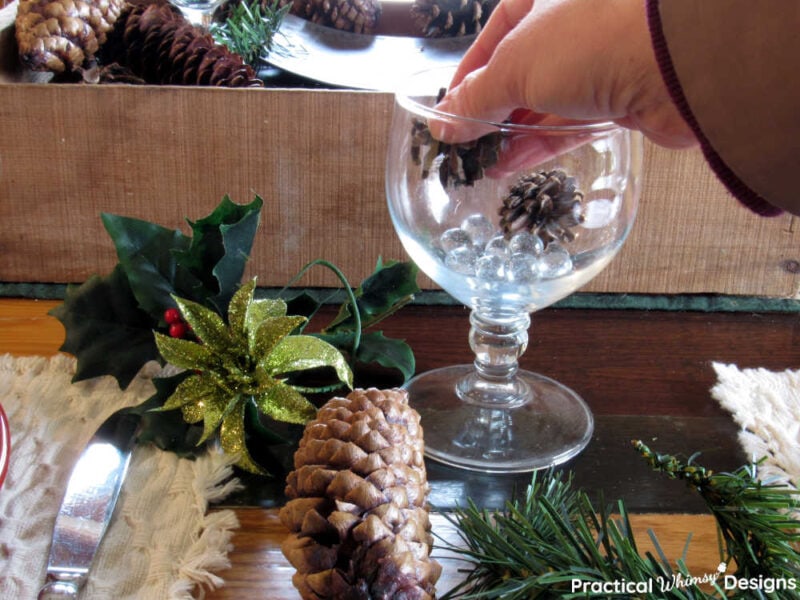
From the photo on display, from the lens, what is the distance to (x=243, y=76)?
Result: 0.56 m

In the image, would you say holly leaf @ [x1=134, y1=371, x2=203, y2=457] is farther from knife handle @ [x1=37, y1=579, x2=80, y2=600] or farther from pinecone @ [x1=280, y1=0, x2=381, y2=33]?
pinecone @ [x1=280, y1=0, x2=381, y2=33]

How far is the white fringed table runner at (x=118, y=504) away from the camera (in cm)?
34

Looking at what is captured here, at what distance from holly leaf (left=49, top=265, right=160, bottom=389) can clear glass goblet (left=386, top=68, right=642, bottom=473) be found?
16cm

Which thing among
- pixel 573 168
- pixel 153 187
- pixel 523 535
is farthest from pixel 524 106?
pixel 153 187

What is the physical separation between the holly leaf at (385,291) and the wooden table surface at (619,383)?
0.19 feet

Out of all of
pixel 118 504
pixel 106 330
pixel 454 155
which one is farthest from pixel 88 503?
pixel 454 155

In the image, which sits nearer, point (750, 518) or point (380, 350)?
point (750, 518)

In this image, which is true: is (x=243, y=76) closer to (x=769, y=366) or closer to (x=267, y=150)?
(x=267, y=150)

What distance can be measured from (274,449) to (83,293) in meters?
0.14

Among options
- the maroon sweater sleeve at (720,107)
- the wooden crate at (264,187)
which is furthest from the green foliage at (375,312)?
the maroon sweater sleeve at (720,107)

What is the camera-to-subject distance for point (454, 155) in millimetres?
389

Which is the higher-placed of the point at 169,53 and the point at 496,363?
the point at 169,53

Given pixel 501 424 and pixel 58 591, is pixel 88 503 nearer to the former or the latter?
pixel 58 591

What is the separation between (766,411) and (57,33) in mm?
499
